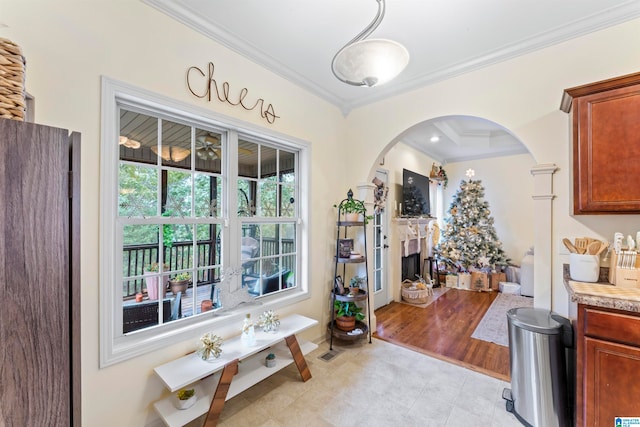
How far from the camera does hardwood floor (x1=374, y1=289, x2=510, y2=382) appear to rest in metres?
2.68

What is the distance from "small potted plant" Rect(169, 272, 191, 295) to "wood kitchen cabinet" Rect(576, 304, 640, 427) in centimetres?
262

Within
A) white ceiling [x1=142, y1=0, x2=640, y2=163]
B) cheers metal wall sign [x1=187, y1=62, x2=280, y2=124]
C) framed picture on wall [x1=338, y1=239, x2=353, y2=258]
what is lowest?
framed picture on wall [x1=338, y1=239, x2=353, y2=258]

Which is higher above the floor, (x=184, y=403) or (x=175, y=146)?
(x=175, y=146)

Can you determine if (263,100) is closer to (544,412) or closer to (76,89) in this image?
(76,89)

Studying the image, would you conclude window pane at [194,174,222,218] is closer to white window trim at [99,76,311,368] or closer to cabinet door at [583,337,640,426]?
white window trim at [99,76,311,368]

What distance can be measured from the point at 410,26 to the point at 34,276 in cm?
254

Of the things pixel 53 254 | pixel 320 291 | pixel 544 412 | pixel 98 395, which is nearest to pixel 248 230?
pixel 320 291

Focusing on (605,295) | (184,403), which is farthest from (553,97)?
(184,403)

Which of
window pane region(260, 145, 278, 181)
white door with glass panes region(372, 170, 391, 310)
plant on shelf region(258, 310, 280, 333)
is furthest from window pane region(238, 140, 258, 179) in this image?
white door with glass panes region(372, 170, 391, 310)

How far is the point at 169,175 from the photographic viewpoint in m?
2.00

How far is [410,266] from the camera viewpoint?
5.07 metres

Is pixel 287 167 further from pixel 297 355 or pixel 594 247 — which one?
pixel 594 247

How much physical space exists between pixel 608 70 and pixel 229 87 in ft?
9.42

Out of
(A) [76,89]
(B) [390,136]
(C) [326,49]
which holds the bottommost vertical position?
(A) [76,89]
